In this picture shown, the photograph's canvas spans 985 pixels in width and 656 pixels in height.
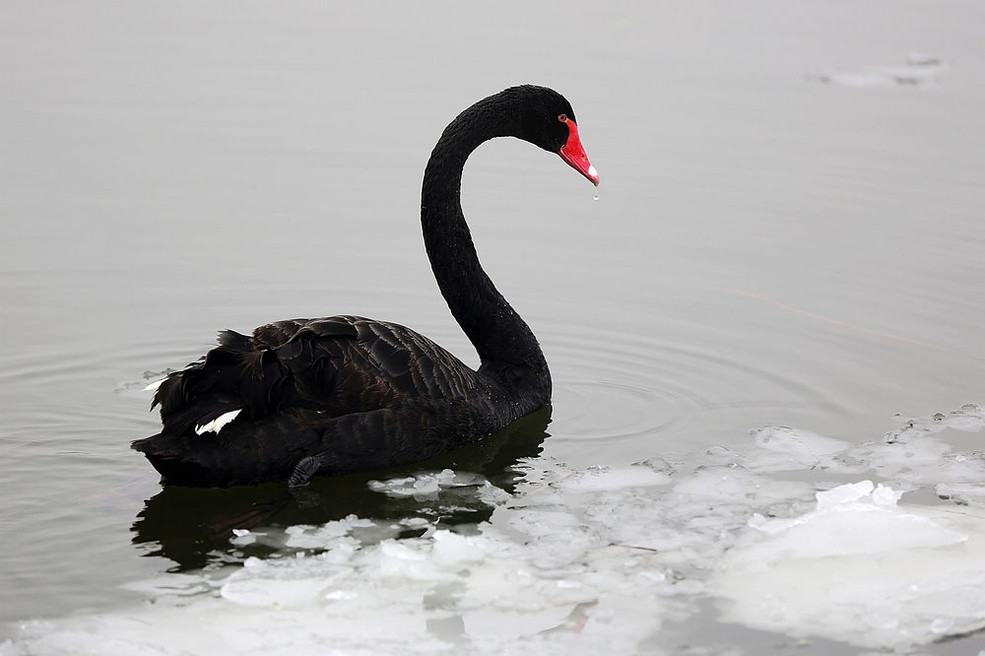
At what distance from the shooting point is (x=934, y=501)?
531cm

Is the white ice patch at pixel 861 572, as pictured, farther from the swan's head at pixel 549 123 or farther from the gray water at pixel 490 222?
the swan's head at pixel 549 123

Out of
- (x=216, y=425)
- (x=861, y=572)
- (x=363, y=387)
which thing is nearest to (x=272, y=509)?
(x=216, y=425)

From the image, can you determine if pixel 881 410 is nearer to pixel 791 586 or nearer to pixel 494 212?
pixel 791 586

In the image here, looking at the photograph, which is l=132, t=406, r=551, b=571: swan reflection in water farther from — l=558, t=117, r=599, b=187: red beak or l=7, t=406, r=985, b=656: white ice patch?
l=558, t=117, r=599, b=187: red beak

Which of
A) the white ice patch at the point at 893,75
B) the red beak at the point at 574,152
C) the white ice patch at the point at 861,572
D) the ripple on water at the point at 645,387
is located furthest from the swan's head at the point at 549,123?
the white ice patch at the point at 893,75

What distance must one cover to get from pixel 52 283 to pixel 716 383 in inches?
143

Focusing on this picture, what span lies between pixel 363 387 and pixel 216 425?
658mm

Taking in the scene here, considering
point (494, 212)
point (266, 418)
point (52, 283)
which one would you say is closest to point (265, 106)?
point (494, 212)

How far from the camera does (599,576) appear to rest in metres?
4.50

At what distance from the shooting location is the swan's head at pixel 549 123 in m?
6.47

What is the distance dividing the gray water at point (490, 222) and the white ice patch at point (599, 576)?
0.56ft

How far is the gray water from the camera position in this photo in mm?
6000

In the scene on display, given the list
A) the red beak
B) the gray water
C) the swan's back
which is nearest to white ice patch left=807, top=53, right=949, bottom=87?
the gray water

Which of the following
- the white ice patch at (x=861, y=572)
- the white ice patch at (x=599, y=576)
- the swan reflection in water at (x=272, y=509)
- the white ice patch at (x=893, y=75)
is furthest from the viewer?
the white ice patch at (x=893, y=75)
